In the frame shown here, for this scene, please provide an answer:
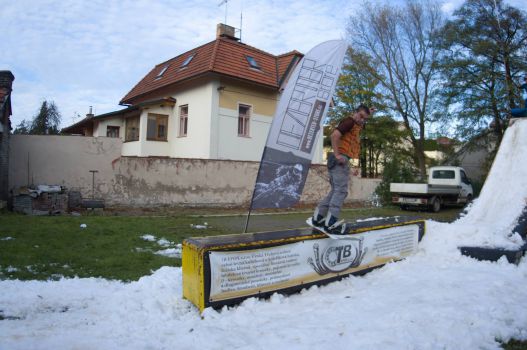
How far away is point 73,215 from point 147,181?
3469 millimetres

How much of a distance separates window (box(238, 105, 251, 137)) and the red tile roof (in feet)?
5.43

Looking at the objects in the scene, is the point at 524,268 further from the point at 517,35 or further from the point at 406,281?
the point at 517,35

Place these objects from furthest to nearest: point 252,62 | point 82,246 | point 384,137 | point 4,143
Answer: point 384,137
point 252,62
point 4,143
point 82,246

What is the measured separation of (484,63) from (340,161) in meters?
25.7

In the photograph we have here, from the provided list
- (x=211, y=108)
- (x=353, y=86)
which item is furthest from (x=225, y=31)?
(x=353, y=86)

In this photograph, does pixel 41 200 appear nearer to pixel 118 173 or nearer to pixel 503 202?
pixel 118 173

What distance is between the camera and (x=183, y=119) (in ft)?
72.6

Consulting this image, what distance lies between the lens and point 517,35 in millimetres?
25438

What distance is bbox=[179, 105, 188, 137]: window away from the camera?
21.9 m

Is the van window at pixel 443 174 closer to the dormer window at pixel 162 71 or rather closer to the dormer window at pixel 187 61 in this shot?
the dormer window at pixel 187 61

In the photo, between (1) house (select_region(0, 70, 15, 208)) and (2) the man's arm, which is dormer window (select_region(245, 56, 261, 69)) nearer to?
(1) house (select_region(0, 70, 15, 208))

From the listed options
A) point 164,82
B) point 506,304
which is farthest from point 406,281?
point 164,82

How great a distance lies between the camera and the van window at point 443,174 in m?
21.0

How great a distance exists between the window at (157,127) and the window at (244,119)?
443cm
